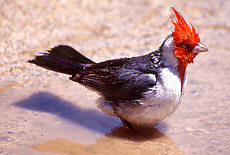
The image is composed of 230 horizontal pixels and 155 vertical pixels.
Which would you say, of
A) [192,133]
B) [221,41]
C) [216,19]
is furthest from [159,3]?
[192,133]

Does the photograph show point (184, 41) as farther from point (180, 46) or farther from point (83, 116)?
point (83, 116)

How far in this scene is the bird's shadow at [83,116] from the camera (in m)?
4.35

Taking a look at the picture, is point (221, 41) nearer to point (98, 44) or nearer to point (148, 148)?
point (98, 44)

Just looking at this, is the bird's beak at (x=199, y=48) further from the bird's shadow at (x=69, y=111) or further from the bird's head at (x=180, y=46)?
the bird's shadow at (x=69, y=111)

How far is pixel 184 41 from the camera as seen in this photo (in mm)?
3914

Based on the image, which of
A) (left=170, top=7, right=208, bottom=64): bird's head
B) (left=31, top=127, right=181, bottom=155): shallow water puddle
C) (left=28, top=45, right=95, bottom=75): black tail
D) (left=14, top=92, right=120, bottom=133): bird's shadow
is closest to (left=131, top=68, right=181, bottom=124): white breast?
(left=170, top=7, right=208, bottom=64): bird's head

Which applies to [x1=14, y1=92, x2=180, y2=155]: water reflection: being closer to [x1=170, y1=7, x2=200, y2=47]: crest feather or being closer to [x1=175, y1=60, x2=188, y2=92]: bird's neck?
[x1=175, y1=60, x2=188, y2=92]: bird's neck

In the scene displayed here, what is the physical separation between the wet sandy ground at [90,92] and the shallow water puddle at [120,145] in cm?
1

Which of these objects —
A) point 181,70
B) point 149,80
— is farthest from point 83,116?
point 181,70

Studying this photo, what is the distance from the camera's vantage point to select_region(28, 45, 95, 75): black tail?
4.54 m

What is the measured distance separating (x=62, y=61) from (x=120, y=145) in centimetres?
149

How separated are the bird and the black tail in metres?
0.31

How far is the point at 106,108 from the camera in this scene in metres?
4.22

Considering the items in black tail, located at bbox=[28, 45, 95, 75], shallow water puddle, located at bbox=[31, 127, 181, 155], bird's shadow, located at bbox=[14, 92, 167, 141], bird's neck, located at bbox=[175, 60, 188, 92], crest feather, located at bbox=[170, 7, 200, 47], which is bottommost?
shallow water puddle, located at bbox=[31, 127, 181, 155]
